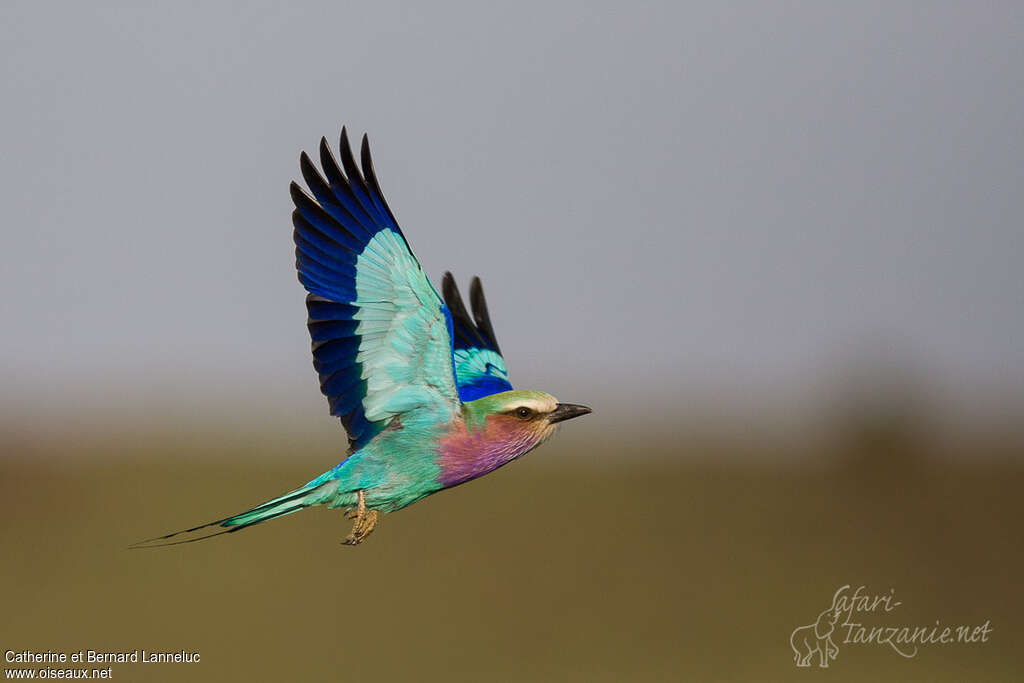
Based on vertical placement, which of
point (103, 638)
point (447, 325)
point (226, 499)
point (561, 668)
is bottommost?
point (561, 668)

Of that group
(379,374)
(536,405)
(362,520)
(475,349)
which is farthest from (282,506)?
(475,349)

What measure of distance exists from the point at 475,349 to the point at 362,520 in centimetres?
234

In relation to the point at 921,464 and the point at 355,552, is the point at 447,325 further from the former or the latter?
the point at 921,464

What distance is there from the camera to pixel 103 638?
18.0 metres

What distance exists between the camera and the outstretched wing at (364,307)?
13.3ft

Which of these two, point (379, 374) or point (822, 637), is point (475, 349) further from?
point (822, 637)

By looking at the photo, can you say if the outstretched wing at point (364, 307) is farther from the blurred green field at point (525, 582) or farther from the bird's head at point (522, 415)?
the blurred green field at point (525, 582)

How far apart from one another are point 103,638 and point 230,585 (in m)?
2.48

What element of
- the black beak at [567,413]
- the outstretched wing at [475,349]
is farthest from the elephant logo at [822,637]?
the black beak at [567,413]

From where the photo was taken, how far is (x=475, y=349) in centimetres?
600

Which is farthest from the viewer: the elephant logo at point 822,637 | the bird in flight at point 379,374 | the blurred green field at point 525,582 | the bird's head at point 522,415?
the blurred green field at point 525,582

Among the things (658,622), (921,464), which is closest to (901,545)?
(921,464)

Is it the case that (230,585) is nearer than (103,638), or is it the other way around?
(103,638)

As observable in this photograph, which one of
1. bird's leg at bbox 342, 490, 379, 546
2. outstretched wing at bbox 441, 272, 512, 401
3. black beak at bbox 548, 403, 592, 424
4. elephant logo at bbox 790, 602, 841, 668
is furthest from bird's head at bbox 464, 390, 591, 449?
elephant logo at bbox 790, 602, 841, 668
